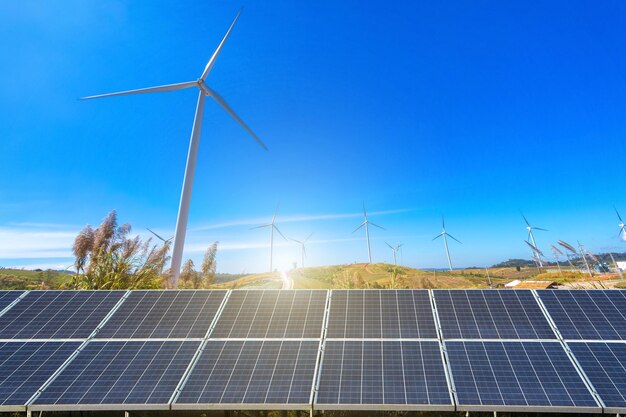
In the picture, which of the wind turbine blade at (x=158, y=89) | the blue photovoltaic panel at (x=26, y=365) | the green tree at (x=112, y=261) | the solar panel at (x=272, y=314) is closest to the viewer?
the blue photovoltaic panel at (x=26, y=365)

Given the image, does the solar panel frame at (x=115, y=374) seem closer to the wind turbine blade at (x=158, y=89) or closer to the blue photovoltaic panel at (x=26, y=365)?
the blue photovoltaic panel at (x=26, y=365)

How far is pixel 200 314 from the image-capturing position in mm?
12250

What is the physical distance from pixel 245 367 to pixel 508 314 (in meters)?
9.15

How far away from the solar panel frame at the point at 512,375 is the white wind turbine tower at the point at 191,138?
60.3 feet

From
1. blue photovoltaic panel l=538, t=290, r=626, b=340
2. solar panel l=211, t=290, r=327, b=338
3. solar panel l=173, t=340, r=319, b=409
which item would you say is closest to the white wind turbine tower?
solar panel l=211, t=290, r=327, b=338

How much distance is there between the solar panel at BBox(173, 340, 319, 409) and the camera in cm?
878

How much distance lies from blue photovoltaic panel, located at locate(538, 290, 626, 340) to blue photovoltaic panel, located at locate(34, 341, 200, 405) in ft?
40.3

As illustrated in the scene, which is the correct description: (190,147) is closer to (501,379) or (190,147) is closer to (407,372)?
(407,372)

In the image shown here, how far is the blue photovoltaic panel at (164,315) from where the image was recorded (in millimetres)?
11492

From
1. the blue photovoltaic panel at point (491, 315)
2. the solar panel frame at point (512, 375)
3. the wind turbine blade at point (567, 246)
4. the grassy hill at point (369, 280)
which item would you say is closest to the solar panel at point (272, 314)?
the solar panel frame at point (512, 375)

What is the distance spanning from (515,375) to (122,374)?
448 inches

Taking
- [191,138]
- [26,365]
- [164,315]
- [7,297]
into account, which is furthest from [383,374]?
[191,138]

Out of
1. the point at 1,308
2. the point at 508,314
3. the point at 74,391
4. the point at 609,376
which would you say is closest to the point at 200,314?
the point at 74,391

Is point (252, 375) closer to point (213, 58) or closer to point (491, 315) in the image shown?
point (491, 315)
